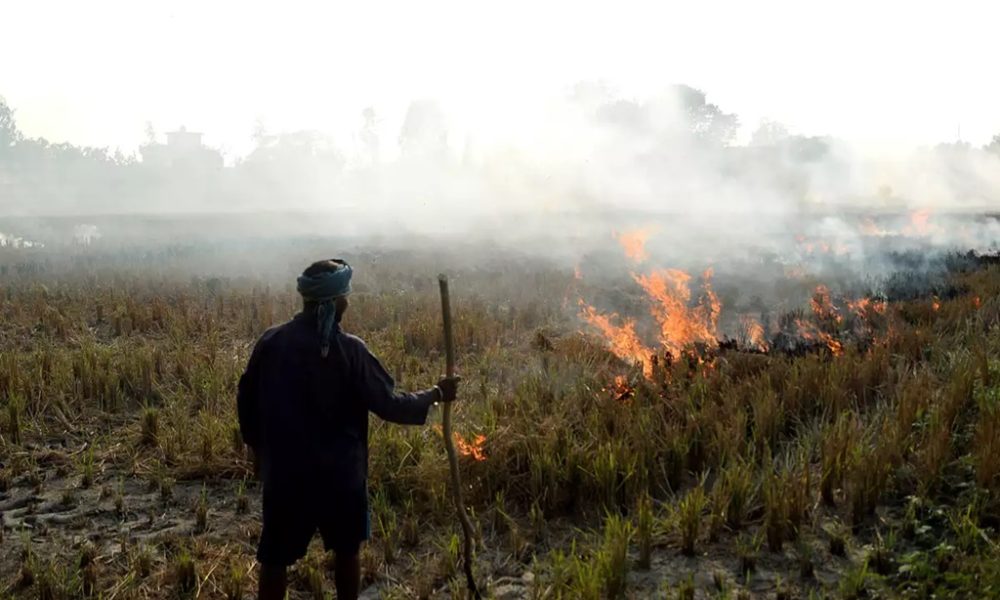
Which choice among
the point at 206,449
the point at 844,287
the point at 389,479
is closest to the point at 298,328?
the point at 389,479

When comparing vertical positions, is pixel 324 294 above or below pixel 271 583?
above

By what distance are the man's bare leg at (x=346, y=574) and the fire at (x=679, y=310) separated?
16.6 ft

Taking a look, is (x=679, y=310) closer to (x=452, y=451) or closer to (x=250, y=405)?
(x=452, y=451)

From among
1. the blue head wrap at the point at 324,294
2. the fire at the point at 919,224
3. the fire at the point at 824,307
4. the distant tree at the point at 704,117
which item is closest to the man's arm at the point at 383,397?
the blue head wrap at the point at 324,294

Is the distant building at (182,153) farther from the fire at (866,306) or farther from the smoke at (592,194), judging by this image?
the fire at (866,306)

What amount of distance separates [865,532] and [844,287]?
9.23m

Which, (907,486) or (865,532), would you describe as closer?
(865,532)

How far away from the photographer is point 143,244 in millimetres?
27719

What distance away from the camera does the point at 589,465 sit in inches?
185

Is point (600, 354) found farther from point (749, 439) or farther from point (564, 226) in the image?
point (564, 226)

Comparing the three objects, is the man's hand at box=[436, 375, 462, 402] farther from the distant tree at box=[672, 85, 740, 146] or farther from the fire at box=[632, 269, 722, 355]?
the distant tree at box=[672, 85, 740, 146]

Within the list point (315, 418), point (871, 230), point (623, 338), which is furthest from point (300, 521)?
point (871, 230)

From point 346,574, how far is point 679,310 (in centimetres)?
813

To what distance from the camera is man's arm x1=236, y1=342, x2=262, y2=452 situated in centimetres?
322
